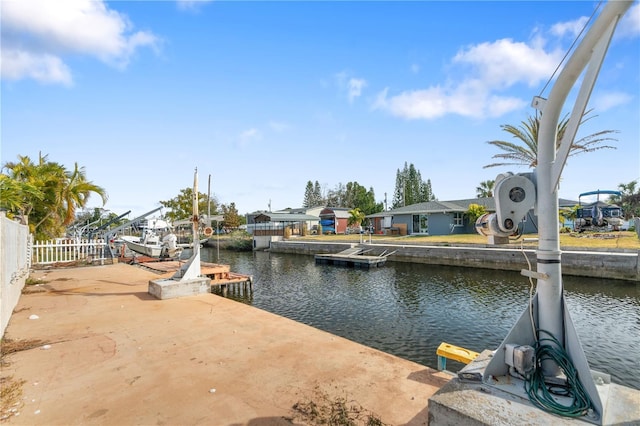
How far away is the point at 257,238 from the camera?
3541cm

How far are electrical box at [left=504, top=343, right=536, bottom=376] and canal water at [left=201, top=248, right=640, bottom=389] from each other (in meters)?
4.14

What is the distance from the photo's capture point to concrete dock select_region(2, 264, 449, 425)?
3012 millimetres

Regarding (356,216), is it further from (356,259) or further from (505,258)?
(505,258)

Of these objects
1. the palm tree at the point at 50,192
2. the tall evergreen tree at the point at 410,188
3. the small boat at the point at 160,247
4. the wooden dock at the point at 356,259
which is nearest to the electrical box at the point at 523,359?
the small boat at the point at 160,247

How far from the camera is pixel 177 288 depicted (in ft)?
25.8

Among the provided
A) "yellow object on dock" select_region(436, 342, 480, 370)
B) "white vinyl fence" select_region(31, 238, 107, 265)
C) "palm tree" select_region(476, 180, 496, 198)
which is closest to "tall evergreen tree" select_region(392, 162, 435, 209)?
"palm tree" select_region(476, 180, 496, 198)

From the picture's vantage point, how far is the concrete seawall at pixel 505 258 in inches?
554

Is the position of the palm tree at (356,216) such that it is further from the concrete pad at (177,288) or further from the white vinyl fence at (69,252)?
the concrete pad at (177,288)

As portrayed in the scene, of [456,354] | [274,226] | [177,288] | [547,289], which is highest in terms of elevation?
[274,226]

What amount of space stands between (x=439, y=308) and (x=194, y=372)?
9060 millimetres

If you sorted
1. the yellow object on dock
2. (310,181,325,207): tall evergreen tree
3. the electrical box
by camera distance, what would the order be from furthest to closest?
(310,181,325,207): tall evergreen tree < the yellow object on dock < the electrical box

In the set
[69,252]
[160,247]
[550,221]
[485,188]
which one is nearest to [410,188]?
[485,188]

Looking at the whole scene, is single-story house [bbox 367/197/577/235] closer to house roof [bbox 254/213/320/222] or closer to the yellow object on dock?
house roof [bbox 254/213/320/222]

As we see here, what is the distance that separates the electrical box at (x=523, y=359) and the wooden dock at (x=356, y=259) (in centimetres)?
1782
